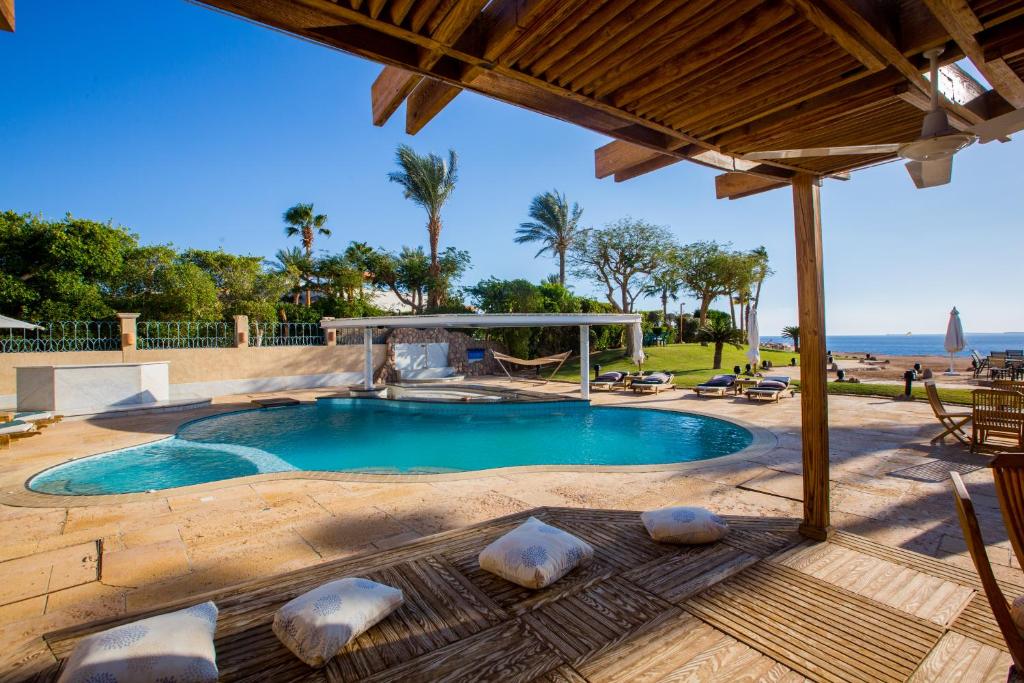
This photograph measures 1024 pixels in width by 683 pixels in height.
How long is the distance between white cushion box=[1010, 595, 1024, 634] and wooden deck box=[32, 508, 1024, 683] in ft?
1.21

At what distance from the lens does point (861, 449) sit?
623cm

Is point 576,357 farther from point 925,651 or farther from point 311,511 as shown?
point 925,651

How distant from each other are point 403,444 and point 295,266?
19.0m

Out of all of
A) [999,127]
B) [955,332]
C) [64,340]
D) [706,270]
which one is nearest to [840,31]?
[999,127]

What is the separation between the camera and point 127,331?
12422 mm

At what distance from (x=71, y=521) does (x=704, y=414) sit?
9.57m

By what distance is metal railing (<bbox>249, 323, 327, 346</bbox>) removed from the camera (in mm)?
15438

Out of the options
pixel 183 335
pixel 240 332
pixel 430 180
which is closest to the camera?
pixel 240 332

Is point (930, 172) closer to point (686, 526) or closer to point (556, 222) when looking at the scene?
point (686, 526)

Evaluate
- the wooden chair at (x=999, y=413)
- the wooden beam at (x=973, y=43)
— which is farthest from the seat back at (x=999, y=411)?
the wooden beam at (x=973, y=43)

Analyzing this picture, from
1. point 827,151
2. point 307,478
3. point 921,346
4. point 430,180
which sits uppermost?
point 430,180

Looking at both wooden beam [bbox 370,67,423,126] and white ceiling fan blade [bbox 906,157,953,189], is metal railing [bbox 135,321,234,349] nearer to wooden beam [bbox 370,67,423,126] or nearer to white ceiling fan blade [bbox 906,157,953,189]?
wooden beam [bbox 370,67,423,126]

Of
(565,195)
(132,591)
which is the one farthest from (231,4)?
(565,195)

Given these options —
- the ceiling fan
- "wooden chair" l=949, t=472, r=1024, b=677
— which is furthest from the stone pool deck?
the ceiling fan
